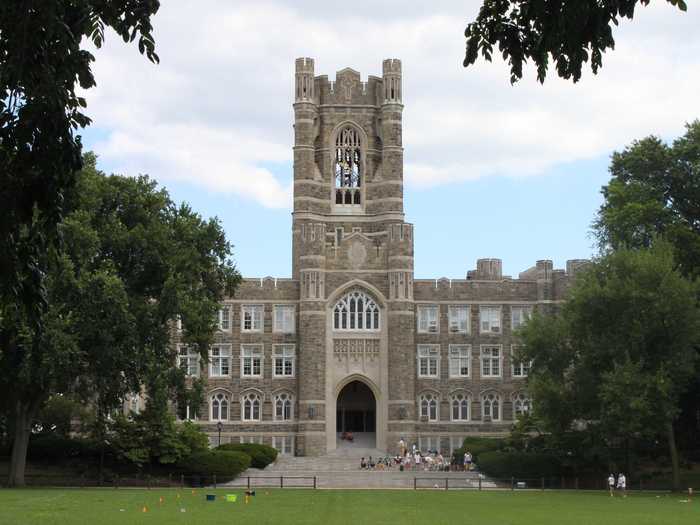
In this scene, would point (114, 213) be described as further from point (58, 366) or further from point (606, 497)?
point (606, 497)

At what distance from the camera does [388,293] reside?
237 feet

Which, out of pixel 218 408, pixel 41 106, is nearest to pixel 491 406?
pixel 218 408

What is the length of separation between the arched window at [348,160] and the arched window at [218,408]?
1500 centimetres

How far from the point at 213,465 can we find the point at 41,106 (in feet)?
136

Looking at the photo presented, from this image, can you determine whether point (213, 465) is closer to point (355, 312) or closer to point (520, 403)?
point (355, 312)

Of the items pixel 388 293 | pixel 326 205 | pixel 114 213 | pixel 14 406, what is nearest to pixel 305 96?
pixel 326 205

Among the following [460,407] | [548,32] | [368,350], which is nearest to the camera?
[548,32]

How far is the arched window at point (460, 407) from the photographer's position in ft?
241

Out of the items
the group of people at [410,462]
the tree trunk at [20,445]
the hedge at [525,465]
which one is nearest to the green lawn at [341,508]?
the tree trunk at [20,445]

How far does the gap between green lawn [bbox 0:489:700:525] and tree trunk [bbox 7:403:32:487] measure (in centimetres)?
251

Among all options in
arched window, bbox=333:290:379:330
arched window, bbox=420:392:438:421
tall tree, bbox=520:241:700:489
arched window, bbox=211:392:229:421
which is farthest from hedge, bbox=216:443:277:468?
tall tree, bbox=520:241:700:489

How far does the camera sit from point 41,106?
46.3 feet

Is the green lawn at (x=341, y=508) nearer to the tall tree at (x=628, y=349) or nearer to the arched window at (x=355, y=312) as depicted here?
the tall tree at (x=628, y=349)

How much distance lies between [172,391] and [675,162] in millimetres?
26721
